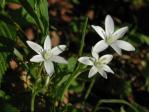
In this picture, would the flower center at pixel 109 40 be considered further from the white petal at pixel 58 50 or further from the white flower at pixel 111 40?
the white petal at pixel 58 50

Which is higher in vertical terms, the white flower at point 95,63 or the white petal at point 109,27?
the white petal at point 109,27

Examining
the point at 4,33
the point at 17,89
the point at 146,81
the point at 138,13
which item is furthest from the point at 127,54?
the point at 4,33

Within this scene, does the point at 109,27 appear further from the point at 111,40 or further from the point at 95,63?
the point at 95,63

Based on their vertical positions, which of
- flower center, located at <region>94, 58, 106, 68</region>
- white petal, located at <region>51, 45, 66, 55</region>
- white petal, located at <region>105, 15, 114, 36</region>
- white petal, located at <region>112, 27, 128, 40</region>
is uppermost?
white petal, located at <region>105, 15, 114, 36</region>

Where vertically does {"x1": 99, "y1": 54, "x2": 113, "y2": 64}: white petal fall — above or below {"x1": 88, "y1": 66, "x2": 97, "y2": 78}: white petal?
above

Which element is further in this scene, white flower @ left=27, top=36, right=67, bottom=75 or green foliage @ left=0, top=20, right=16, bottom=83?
green foliage @ left=0, top=20, right=16, bottom=83

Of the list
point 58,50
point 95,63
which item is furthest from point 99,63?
point 58,50

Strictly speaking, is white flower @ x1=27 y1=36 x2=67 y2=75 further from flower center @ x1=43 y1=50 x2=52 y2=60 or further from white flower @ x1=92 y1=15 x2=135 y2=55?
white flower @ x1=92 y1=15 x2=135 y2=55

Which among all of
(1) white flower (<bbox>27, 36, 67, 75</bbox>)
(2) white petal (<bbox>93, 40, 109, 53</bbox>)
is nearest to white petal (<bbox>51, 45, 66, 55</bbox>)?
(1) white flower (<bbox>27, 36, 67, 75</bbox>)

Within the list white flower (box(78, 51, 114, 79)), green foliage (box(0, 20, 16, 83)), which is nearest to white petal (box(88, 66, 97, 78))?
white flower (box(78, 51, 114, 79))

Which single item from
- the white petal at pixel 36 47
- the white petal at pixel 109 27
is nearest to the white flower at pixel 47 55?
the white petal at pixel 36 47

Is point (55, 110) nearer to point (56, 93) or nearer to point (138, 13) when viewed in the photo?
point (56, 93)
